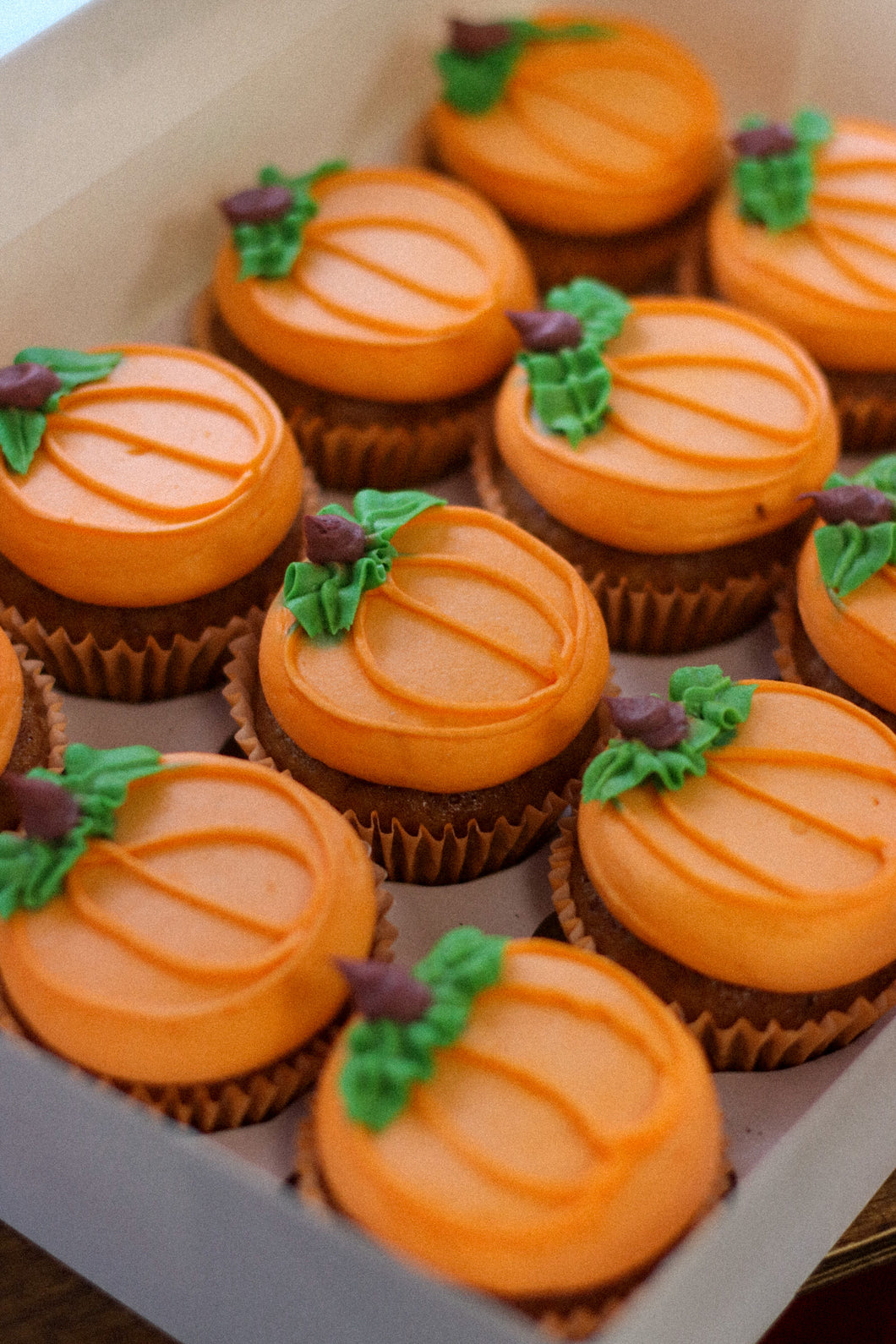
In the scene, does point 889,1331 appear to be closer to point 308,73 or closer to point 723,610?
point 723,610

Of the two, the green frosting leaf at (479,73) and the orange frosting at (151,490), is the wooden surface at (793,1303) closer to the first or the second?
the orange frosting at (151,490)

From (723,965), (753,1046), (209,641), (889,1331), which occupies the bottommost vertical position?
(889,1331)

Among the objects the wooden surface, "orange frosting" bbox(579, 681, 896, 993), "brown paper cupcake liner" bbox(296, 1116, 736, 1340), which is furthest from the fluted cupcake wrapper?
"brown paper cupcake liner" bbox(296, 1116, 736, 1340)

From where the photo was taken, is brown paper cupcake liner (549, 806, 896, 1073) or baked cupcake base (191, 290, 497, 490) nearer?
brown paper cupcake liner (549, 806, 896, 1073)

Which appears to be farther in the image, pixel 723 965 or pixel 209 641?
pixel 209 641

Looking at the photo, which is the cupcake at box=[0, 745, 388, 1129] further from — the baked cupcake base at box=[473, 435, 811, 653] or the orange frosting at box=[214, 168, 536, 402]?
the orange frosting at box=[214, 168, 536, 402]

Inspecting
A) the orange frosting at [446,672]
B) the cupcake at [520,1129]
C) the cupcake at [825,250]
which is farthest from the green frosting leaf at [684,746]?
the cupcake at [825,250]

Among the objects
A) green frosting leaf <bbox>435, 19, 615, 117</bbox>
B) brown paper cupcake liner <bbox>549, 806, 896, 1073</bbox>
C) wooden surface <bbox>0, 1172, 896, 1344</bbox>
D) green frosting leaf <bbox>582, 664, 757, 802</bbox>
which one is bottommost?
wooden surface <bbox>0, 1172, 896, 1344</bbox>

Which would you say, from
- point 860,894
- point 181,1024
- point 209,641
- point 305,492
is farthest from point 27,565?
point 860,894
